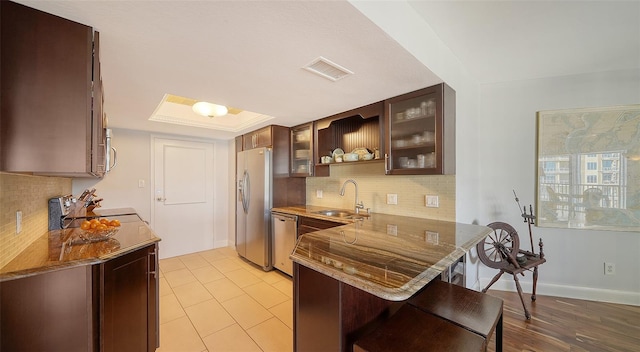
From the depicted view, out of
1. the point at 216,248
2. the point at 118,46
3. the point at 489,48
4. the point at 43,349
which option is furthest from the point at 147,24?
the point at 216,248

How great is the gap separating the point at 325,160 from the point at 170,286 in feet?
7.90

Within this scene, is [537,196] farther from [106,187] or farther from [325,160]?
[106,187]

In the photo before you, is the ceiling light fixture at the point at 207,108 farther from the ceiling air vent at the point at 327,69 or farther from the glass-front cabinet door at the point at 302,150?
the ceiling air vent at the point at 327,69

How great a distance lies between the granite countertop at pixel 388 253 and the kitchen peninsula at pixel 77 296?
104cm

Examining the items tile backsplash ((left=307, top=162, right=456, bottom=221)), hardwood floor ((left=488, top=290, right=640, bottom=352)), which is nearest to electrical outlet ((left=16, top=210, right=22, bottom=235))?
tile backsplash ((left=307, top=162, right=456, bottom=221))

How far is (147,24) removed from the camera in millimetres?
1250

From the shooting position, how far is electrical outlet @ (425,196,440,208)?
7.65ft

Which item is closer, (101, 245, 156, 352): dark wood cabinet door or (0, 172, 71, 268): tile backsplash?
(0, 172, 71, 268): tile backsplash

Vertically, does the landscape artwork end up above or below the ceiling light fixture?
below

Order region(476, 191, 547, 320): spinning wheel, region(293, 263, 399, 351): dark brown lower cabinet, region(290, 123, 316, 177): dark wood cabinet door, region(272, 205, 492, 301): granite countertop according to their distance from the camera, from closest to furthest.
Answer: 1. region(272, 205, 492, 301): granite countertop
2. region(293, 263, 399, 351): dark brown lower cabinet
3. region(476, 191, 547, 320): spinning wheel
4. region(290, 123, 316, 177): dark wood cabinet door

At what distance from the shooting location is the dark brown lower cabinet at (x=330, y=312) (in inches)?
41.6

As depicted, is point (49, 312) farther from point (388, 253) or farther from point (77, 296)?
point (388, 253)

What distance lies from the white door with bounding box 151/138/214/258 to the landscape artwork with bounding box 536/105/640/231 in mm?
4774

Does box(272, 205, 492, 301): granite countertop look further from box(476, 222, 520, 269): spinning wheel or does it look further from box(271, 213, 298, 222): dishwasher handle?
box(271, 213, 298, 222): dishwasher handle
